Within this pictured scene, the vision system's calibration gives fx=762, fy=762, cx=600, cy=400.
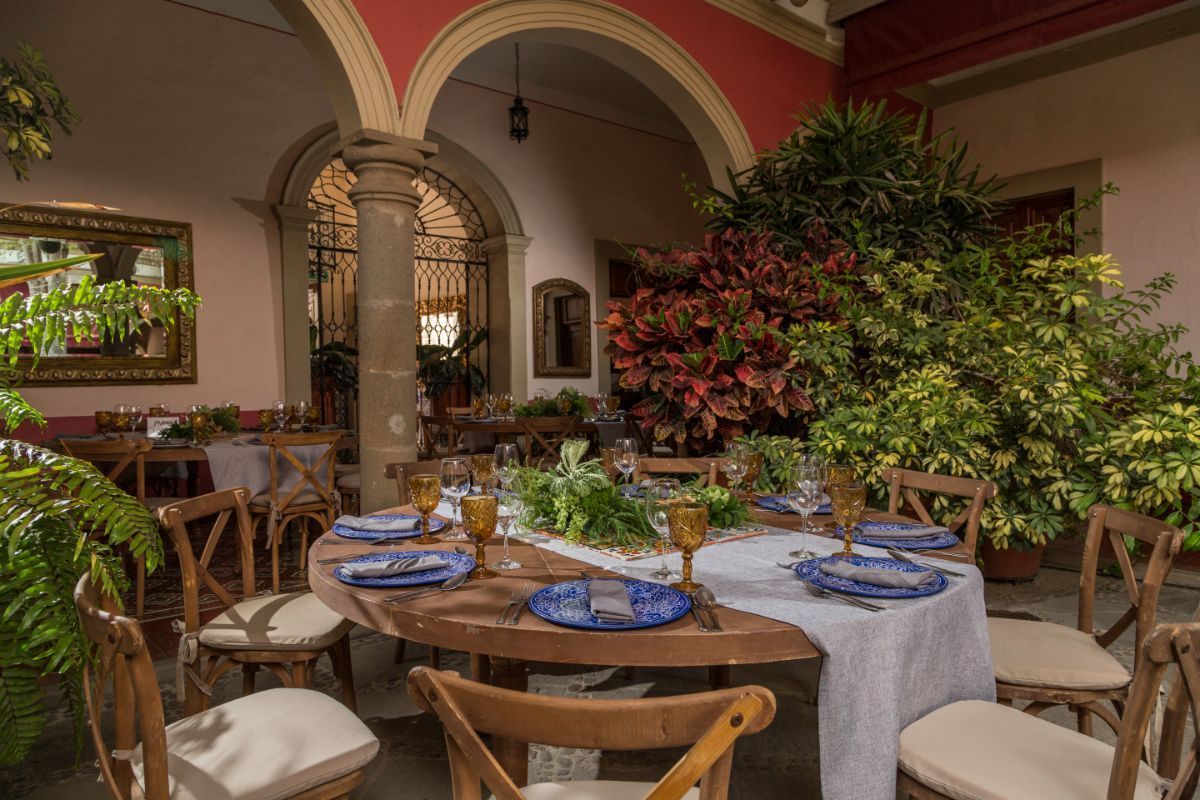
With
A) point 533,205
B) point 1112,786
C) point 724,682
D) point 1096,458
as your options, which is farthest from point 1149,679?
point 533,205

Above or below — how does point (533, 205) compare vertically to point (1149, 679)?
above

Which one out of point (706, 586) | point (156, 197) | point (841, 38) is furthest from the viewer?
→ point (841, 38)

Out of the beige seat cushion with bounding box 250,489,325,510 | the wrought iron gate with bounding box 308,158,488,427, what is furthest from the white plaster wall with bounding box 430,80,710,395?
the beige seat cushion with bounding box 250,489,325,510

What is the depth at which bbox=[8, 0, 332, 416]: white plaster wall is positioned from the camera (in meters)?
5.21

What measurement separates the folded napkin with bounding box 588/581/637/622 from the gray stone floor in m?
0.91

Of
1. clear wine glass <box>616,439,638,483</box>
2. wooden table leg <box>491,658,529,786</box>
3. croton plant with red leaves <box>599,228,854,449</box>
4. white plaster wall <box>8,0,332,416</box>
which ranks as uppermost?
white plaster wall <box>8,0,332,416</box>

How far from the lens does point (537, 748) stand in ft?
7.39

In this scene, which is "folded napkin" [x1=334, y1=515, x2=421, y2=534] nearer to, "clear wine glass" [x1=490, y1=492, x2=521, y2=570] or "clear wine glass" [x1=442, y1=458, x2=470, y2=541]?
"clear wine glass" [x1=442, y1=458, x2=470, y2=541]

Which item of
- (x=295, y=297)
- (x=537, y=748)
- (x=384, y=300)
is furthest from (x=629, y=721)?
(x=295, y=297)

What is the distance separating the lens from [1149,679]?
1.09 meters

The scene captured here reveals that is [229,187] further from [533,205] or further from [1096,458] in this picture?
[1096,458]

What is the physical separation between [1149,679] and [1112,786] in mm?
209

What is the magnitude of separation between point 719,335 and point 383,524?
6.06 ft

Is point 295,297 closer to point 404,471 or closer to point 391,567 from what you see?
point 404,471
